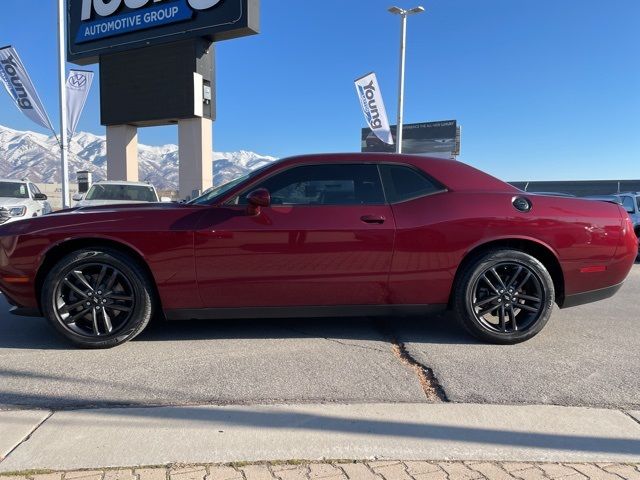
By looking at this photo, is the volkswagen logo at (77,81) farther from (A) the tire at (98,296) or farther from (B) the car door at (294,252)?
(B) the car door at (294,252)

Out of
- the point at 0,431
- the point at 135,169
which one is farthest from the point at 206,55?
the point at 0,431

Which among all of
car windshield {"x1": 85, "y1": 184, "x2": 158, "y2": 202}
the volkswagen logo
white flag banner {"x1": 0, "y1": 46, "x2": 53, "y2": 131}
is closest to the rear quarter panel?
car windshield {"x1": 85, "y1": 184, "x2": 158, "y2": 202}

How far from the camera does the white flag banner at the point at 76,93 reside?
1728 centimetres

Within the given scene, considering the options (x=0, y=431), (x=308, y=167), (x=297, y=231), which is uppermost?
(x=308, y=167)

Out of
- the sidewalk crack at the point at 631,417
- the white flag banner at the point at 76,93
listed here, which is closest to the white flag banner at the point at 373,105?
the white flag banner at the point at 76,93

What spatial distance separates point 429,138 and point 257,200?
54007mm

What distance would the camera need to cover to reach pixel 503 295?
4.01 meters

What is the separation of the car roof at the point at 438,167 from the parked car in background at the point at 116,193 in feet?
27.5

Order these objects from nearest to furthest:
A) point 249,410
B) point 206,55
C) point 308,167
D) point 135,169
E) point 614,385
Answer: point 249,410, point 614,385, point 308,167, point 206,55, point 135,169

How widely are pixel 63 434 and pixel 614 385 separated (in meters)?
3.46

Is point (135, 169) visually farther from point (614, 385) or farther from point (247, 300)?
point (614, 385)

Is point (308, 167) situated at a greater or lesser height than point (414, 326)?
greater

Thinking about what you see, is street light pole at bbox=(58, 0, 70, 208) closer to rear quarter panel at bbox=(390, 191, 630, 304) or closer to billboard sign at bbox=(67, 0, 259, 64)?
billboard sign at bbox=(67, 0, 259, 64)

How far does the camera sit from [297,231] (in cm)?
379
